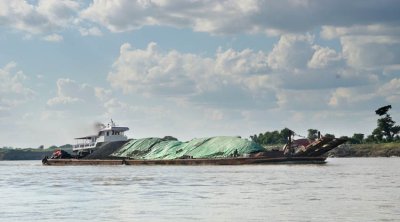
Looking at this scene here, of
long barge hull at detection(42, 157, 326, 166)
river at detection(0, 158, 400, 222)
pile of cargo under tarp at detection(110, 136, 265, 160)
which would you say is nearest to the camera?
river at detection(0, 158, 400, 222)

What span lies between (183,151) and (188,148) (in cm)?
110

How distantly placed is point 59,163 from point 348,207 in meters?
114

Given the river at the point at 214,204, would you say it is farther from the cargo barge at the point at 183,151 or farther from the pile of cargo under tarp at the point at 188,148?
the pile of cargo under tarp at the point at 188,148

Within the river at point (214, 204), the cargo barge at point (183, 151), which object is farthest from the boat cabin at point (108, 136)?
the river at point (214, 204)

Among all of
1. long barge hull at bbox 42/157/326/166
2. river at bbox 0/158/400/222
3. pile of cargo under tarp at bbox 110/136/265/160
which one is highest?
pile of cargo under tarp at bbox 110/136/265/160

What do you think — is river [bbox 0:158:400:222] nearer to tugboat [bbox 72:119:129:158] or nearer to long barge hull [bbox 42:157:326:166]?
long barge hull [bbox 42:157:326:166]

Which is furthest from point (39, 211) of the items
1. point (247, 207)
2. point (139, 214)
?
point (247, 207)

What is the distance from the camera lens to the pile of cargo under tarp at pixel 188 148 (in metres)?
115

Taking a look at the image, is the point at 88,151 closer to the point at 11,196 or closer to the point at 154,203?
the point at 11,196

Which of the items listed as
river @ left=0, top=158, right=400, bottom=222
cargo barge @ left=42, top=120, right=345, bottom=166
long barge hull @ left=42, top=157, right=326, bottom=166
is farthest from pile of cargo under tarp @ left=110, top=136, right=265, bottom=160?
river @ left=0, top=158, right=400, bottom=222

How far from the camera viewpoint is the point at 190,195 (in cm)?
4266

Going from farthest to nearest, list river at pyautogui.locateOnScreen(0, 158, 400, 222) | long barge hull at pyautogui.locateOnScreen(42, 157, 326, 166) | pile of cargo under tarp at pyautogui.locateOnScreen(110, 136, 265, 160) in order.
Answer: pile of cargo under tarp at pyautogui.locateOnScreen(110, 136, 265, 160) → long barge hull at pyautogui.locateOnScreen(42, 157, 326, 166) → river at pyautogui.locateOnScreen(0, 158, 400, 222)

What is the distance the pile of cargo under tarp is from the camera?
115 m

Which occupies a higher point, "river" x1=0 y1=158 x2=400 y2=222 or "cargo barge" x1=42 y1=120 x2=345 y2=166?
"cargo barge" x1=42 y1=120 x2=345 y2=166
